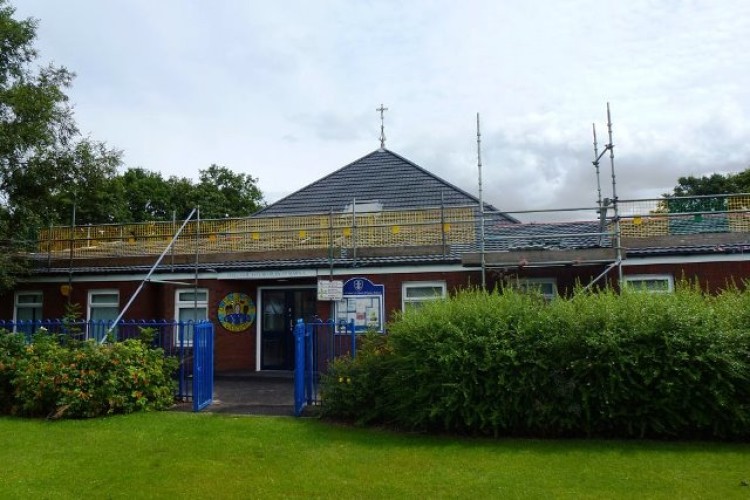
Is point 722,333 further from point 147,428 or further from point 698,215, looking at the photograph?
point 147,428

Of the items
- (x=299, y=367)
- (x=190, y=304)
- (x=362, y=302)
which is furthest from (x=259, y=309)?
(x=299, y=367)

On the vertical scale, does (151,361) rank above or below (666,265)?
below

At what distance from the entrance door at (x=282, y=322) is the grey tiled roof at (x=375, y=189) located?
5171 millimetres

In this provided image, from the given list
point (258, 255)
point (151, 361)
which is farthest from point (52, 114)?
point (151, 361)

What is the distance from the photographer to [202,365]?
35.8 feet

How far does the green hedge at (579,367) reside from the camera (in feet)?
26.0

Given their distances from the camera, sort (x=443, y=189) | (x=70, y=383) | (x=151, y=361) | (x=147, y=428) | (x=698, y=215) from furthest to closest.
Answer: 1. (x=443, y=189)
2. (x=698, y=215)
3. (x=151, y=361)
4. (x=70, y=383)
5. (x=147, y=428)

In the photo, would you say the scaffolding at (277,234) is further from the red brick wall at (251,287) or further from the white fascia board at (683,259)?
the white fascia board at (683,259)

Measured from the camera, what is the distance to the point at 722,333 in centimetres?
802

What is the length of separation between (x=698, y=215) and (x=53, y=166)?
15.0 m

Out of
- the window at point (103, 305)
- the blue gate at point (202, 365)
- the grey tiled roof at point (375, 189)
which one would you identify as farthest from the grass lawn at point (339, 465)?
the grey tiled roof at point (375, 189)

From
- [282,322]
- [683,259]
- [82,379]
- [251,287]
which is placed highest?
[683,259]

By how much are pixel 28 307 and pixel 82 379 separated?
9881mm

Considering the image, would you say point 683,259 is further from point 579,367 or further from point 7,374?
point 7,374
